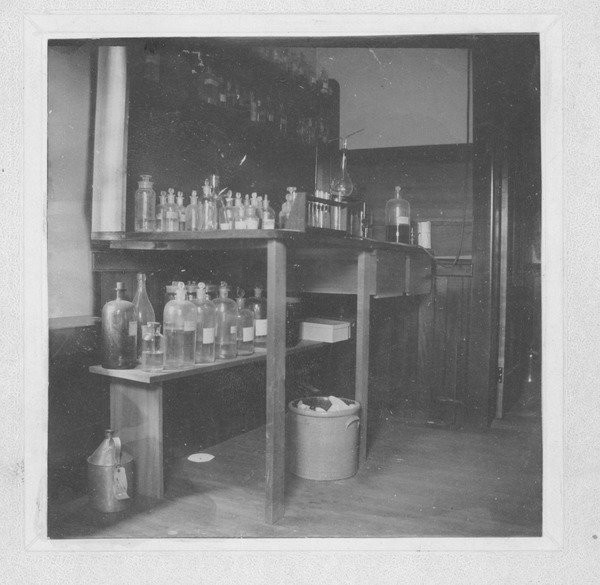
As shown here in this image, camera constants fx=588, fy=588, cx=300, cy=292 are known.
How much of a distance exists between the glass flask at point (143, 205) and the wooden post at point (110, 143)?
0.09m

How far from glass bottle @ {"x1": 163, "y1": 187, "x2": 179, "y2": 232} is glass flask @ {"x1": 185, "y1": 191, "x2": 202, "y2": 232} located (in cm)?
12

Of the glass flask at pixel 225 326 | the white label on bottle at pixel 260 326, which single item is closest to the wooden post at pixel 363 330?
the white label on bottle at pixel 260 326

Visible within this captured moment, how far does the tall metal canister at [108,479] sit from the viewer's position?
6.66ft

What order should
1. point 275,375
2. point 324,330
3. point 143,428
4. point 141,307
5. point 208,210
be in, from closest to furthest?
point 275,375, point 143,428, point 141,307, point 208,210, point 324,330

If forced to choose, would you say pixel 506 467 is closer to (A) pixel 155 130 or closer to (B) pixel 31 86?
(A) pixel 155 130

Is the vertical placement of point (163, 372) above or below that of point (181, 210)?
below

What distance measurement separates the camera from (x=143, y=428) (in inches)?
86.3

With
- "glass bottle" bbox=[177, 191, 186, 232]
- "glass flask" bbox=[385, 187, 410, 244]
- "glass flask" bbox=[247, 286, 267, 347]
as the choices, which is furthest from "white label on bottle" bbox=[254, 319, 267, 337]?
"glass flask" bbox=[385, 187, 410, 244]

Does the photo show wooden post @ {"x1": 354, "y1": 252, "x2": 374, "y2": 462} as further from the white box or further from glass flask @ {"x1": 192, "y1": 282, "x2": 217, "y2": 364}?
glass flask @ {"x1": 192, "y1": 282, "x2": 217, "y2": 364}

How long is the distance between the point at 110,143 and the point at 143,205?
0.90ft

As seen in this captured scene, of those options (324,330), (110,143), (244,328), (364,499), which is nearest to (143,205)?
(110,143)

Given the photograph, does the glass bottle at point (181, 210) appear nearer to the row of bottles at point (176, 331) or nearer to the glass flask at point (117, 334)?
the row of bottles at point (176, 331)

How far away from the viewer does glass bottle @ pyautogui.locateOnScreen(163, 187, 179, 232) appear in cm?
246

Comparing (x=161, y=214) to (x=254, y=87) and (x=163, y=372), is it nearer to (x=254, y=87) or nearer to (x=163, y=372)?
(x=163, y=372)
